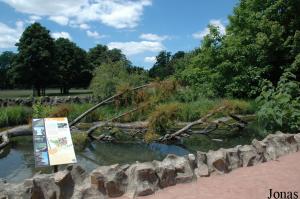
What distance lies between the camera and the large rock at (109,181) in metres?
6.64

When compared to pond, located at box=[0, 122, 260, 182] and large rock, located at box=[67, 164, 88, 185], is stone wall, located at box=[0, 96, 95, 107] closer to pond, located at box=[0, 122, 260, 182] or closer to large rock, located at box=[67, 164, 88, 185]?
pond, located at box=[0, 122, 260, 182]

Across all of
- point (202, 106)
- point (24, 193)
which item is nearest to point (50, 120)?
point (24, 193)

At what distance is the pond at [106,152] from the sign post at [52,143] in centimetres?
342

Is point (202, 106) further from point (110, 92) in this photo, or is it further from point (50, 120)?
point (50, 120)

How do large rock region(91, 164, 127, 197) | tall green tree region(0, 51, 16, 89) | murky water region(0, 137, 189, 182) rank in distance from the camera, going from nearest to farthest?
large rock region(91, 164, 127, 197) < murky water region(0, 137, 189, 182) < tall green tree region(0, 51, 16, 89)

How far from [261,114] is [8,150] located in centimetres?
805

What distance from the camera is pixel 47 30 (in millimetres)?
42750

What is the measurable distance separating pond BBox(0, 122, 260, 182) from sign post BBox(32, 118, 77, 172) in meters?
3.42

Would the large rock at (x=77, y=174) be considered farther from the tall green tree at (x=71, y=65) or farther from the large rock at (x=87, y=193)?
the tall green tree at (x=71, y=65)

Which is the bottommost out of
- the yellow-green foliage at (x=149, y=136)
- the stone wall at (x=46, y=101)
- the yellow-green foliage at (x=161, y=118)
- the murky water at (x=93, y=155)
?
the murky water at (x=93, y=155)

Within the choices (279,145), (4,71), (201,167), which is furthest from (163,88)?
(4,71)

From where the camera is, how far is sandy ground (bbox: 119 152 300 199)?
6.84 metres

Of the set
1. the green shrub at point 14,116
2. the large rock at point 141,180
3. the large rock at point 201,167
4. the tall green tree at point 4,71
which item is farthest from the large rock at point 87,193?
the tall green tree at point 4,71

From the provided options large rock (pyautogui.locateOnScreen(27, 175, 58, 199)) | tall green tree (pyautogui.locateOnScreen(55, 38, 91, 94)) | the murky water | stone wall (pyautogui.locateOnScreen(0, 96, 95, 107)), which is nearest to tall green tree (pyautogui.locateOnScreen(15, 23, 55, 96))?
tall green tree (pyautogui.locateOnScreen(55, 38, 91, 94))
